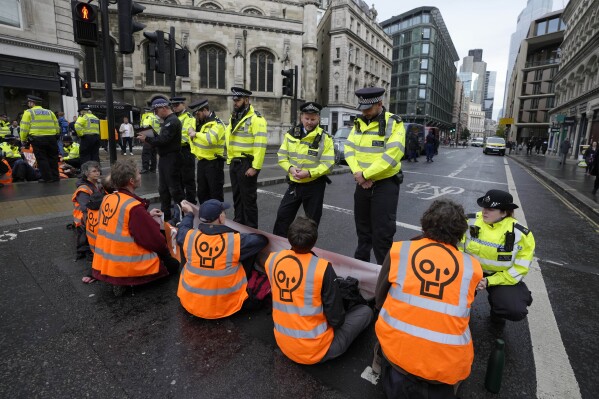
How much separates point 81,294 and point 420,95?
79.5m

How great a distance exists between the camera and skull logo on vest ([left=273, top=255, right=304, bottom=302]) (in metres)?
2.37

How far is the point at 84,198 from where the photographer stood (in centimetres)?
447

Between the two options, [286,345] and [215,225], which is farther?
[215,225]

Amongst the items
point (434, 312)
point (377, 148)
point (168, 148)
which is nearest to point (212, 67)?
point (168, 148)

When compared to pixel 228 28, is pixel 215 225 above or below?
below

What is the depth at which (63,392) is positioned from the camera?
2.19m

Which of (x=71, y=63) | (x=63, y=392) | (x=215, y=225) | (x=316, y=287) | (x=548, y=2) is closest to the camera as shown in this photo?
(x=63, y=392)

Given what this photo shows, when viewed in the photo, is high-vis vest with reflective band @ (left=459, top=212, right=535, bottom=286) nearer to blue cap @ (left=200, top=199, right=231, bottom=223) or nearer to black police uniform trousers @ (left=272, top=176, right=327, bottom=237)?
black police uniform trousers @ (left=272, top=176, right=327, bottom=237)

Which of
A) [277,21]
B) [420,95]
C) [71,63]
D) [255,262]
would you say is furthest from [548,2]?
[255,262]

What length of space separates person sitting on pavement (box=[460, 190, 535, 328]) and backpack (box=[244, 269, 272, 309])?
1.93 metres

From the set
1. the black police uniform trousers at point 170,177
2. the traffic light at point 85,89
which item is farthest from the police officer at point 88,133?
the traffic light at point 85,89

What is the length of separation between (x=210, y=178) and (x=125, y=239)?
2.27m

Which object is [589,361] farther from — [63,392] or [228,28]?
[228,28]

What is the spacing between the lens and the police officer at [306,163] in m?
4.34
